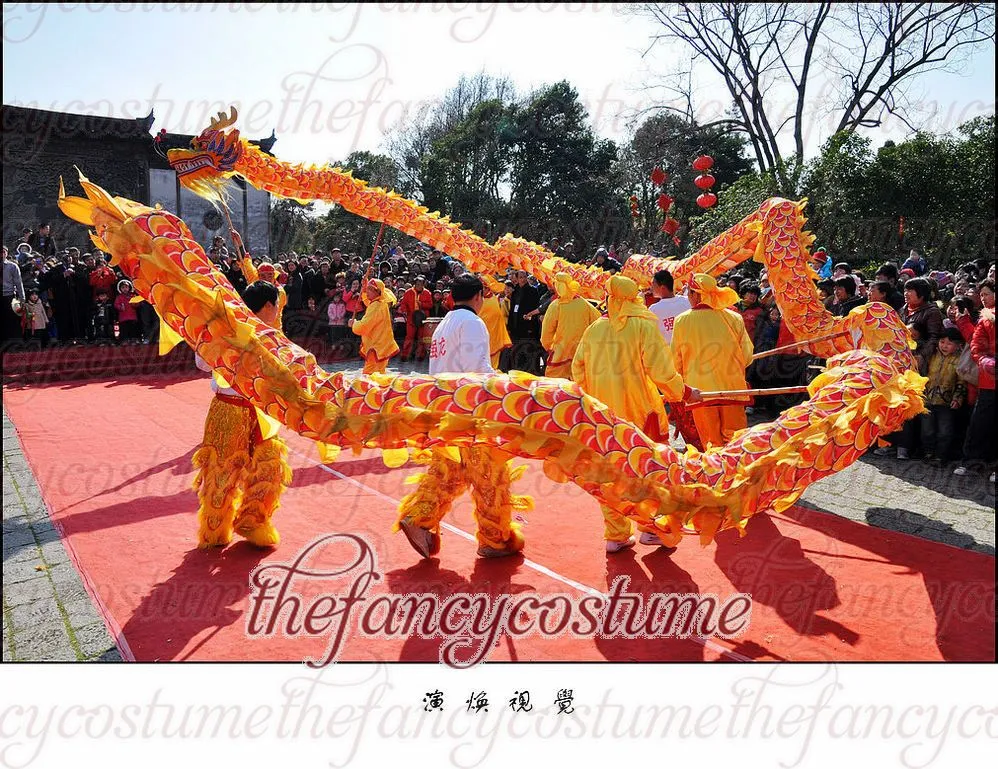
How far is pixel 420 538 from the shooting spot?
367 cm

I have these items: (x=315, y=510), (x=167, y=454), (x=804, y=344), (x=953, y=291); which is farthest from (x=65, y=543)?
(x=953, y=291)

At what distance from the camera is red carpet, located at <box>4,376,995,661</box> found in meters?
2.93

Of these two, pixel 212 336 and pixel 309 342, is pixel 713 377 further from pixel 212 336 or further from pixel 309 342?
Answer: pixel 309 342

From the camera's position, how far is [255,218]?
1727cm

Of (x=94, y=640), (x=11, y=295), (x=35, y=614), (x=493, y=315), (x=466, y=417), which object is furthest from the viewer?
(x=11, y=295)

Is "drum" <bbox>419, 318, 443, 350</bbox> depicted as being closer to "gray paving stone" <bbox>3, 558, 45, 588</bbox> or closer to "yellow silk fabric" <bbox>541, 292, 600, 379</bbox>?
"yellow silk fabric" <bbox>541, 292, 600, 379</bbox>

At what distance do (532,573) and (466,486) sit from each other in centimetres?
55

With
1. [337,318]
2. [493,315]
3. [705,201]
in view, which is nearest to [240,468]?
[493,315]

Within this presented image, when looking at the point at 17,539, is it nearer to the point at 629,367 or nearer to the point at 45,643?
the point at 45,643

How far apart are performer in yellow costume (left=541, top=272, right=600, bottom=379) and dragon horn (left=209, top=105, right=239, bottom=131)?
3.11m

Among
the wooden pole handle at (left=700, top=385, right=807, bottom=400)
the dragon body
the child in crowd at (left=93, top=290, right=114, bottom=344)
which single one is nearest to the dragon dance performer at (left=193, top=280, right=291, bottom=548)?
the dragon body

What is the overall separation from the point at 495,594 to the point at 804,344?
296 cm

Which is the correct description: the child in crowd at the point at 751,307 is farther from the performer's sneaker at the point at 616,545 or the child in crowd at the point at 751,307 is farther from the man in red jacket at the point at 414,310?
the man in red jacket at the point at 414,310

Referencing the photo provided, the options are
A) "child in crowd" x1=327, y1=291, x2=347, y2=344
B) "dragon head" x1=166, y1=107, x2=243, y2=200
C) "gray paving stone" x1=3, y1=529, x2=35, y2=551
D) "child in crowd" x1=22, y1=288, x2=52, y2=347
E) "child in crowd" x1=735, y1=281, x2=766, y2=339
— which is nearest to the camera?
"gray paving stone" x1=3, y1=529, x2=35, y2=551
